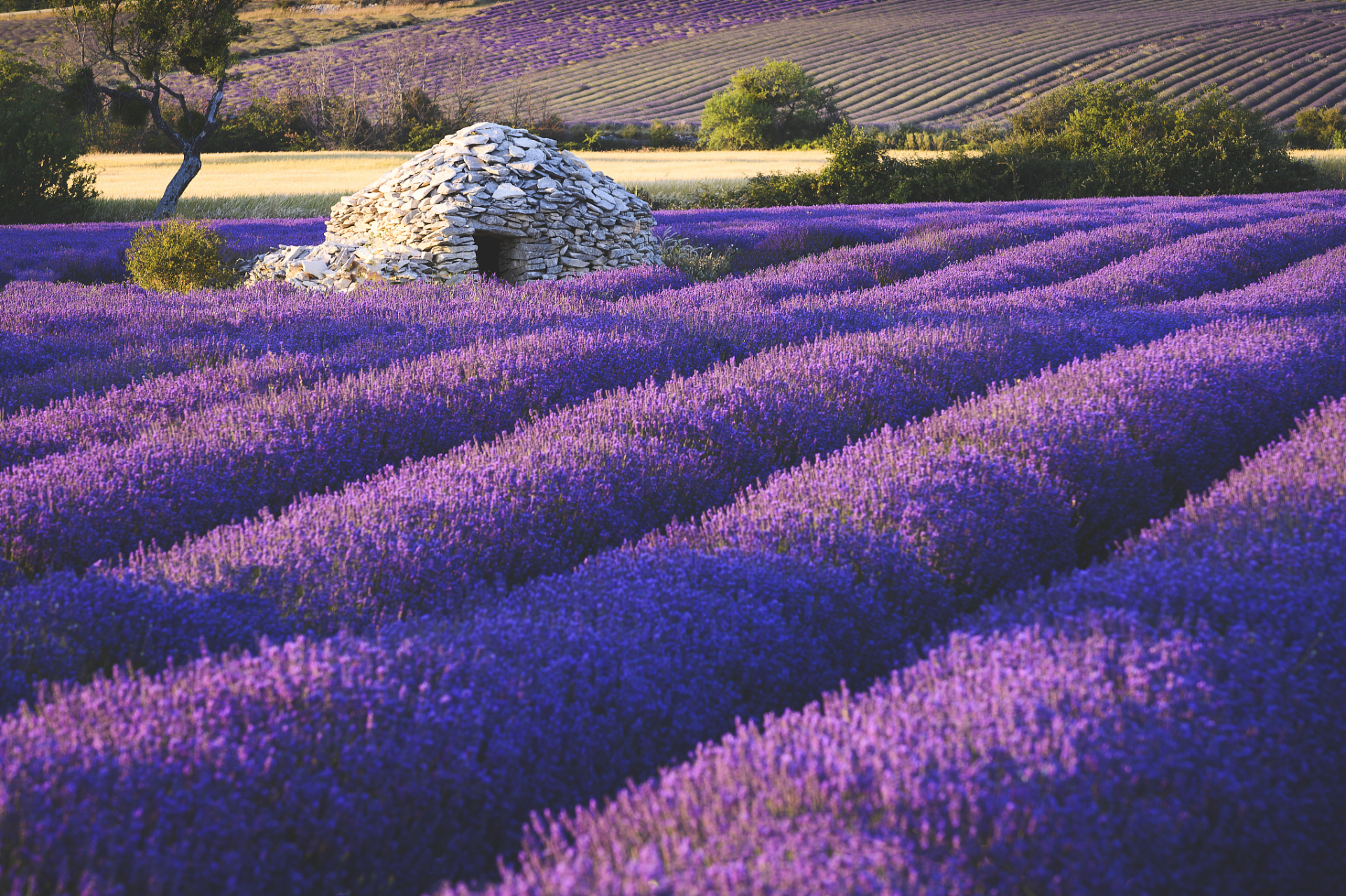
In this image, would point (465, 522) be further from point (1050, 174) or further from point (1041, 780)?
point (1050, 174)

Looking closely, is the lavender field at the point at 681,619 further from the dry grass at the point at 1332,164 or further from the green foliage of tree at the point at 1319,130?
the green foliage of tree at the point at 1319,130

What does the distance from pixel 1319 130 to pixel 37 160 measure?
131 ft

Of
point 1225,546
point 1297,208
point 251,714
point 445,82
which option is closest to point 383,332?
point 251,714

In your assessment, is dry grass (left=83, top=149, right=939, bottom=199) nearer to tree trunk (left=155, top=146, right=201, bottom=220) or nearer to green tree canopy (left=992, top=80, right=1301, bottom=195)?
tree trunk (left=155, top=146, right=201, bottom=220)

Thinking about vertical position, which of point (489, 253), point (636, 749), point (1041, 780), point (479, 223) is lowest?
point (636, 749)

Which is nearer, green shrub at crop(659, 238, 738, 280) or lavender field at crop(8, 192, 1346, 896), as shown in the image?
lavender field at crop(8, 192, 1346, 896)

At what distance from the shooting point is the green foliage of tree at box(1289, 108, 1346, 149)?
1150 inches

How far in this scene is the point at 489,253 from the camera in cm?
1003

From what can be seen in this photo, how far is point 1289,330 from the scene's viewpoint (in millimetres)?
4613

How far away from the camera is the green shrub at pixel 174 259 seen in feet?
28.8

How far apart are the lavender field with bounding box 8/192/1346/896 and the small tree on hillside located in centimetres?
1370

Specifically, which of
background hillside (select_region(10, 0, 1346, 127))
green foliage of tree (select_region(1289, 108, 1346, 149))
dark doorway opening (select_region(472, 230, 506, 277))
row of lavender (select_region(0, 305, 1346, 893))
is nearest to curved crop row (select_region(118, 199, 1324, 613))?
row of lavender (select_region(0, 305, 1346, 893))

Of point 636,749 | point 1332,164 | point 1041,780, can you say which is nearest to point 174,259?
point 636,749

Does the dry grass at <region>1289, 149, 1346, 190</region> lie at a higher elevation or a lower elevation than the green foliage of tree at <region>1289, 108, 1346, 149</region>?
lower
